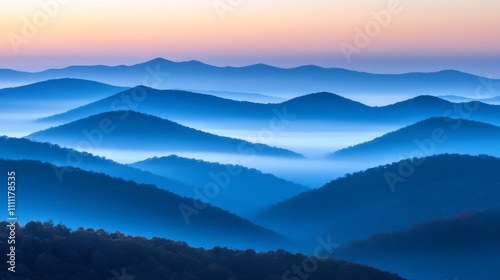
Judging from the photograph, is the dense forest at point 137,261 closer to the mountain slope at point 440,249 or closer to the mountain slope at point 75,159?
the mountain slope at point 440,249

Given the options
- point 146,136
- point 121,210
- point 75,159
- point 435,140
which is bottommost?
point 121,210

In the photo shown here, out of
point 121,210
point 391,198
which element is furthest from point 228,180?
point 121,210

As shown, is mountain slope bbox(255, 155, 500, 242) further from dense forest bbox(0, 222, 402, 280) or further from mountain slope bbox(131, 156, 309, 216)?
dense forest bbox(0, 222, 402, 280)

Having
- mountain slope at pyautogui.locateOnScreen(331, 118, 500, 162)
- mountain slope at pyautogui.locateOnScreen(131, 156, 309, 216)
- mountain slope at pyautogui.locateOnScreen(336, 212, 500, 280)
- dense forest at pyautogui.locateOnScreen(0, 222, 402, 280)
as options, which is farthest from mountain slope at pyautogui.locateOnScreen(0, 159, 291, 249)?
A: mountain slope at pyautogui.locateOnScreen(331, 118, 500, 162)

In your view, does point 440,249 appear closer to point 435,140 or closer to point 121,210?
point 121,210

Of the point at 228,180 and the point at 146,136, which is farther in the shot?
the point at 146,136

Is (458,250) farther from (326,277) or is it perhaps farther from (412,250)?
(326,277)
